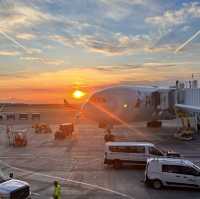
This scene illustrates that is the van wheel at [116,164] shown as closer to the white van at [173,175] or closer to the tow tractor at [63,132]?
the white van at [173,175]

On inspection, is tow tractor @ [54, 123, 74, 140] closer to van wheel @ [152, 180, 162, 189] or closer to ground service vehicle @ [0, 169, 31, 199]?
van wheel @ [152, 180, 162, 189]

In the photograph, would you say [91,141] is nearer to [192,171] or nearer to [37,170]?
[37,170]

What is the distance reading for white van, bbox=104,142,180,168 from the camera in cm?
2905

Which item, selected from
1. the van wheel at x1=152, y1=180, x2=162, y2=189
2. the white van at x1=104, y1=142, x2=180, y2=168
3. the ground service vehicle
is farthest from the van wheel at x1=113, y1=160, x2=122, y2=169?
the ground service vehicle

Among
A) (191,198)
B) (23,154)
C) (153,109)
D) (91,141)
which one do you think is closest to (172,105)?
(153,109)

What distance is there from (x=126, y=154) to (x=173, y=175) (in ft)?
22.6

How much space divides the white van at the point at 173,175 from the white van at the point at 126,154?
5.82 meters

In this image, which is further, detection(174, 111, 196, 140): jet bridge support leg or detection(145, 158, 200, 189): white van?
detection(174, 111, 196, 140): jet bridge support leg

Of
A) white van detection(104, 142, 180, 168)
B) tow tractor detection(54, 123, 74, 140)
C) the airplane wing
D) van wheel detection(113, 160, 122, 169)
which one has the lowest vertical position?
van wheel detection(113, 160, 122, 169)

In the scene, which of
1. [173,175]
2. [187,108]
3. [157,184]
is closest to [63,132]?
[187,108]

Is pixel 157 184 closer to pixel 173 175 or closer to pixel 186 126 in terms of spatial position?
pixel 173 175

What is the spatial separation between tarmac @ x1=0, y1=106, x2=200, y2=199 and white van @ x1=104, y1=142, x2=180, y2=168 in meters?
0.54

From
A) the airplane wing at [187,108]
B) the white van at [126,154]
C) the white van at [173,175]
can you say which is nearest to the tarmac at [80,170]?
the white van at [173,175]

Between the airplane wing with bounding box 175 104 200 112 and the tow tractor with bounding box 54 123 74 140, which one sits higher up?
the airplane wing with bounding box 175 104 200 112
